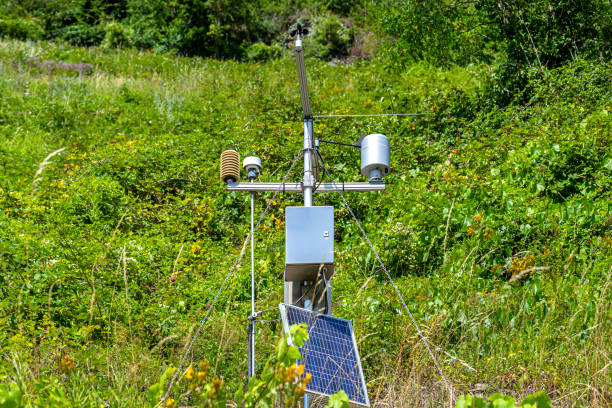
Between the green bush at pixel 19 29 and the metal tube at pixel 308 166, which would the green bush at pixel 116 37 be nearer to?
Result: the green bush at pixel 19 29

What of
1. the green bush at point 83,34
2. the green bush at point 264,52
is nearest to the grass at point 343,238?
the green bush at point 264,52

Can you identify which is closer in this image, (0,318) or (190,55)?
(0,318)

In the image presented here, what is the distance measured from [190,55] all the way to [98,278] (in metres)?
12.6

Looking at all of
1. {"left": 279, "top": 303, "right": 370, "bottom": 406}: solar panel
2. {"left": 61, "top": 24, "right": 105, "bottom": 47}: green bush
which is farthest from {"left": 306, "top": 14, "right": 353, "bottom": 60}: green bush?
{"left": 279, "top": 303, "right": 370, "bottom": 406}: solar panel

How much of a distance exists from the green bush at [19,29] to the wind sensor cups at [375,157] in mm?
14451

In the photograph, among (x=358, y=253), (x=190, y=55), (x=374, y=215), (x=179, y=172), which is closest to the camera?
(x=358, y=253)

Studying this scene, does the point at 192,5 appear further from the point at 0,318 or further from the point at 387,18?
the point at 0,318

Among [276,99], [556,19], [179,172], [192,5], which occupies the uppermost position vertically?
[192,5]

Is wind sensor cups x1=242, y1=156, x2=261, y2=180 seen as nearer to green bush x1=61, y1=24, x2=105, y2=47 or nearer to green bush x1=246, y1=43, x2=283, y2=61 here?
green bush x1=246, y1=43, x2=283, y2=61

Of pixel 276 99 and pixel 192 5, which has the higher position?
pixel 192 5

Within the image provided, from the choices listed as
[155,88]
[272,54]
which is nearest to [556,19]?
[155,88]

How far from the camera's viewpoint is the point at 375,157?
292 cm

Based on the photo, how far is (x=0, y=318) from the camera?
10.6 feet

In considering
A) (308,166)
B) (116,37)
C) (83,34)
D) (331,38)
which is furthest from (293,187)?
(83,34)
